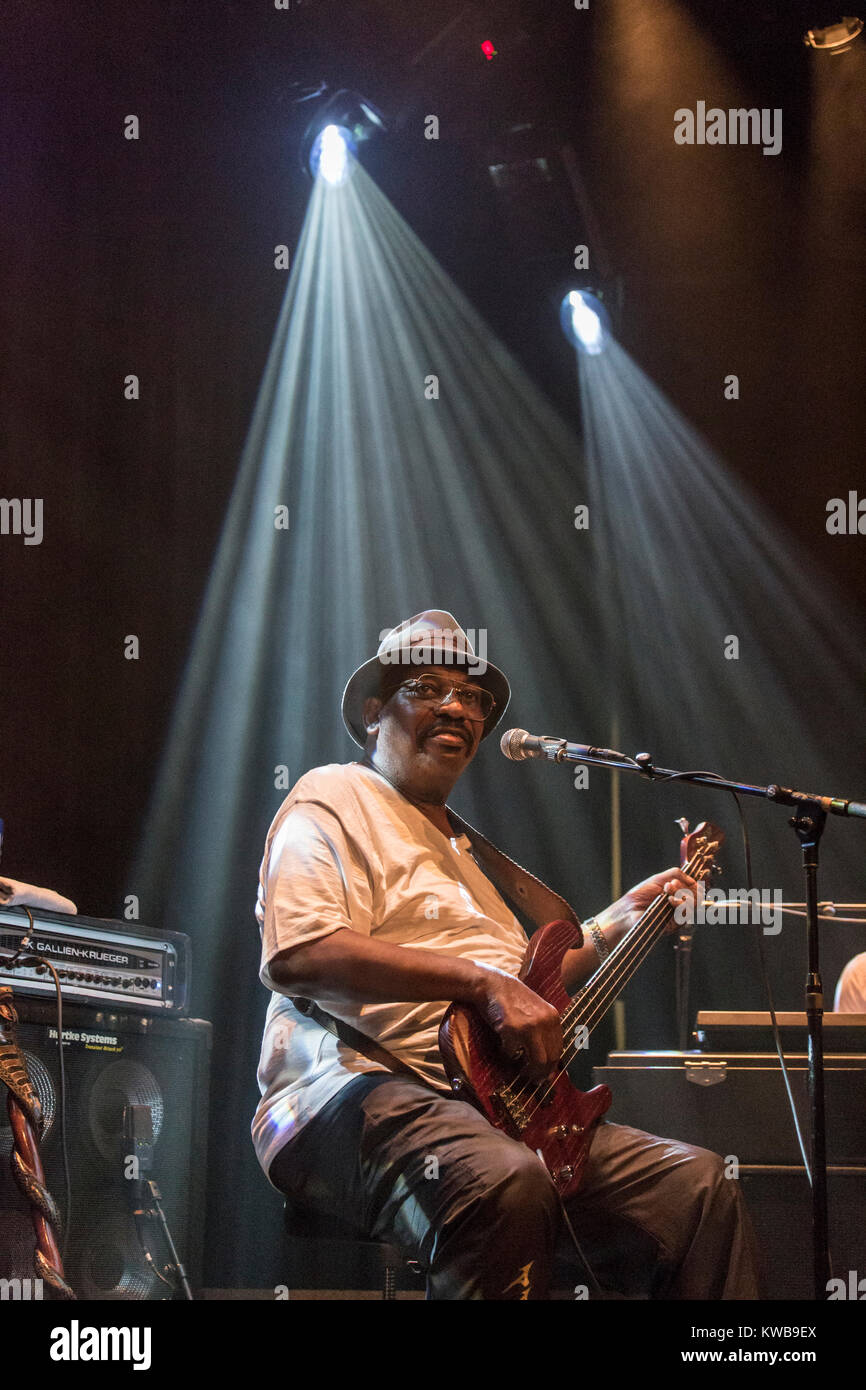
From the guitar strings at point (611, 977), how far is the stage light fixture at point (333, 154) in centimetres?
313

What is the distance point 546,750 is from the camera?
2729 millimetres

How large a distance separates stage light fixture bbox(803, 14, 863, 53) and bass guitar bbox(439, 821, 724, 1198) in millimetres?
3615

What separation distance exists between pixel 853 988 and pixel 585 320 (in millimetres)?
2975

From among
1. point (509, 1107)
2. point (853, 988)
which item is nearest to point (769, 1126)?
point (509, 1107)

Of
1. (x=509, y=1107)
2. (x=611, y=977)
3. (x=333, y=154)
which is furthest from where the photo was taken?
(x=333, y=154)

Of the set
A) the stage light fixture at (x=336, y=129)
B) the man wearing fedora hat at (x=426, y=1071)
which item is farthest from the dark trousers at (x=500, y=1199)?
the stage light fixture at (x=336, y=129)

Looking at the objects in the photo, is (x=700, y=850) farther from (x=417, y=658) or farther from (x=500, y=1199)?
(x=500, y=1199)

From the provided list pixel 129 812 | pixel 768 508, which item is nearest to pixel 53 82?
pixel 129 812

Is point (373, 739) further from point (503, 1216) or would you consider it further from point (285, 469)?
point (285, 469)

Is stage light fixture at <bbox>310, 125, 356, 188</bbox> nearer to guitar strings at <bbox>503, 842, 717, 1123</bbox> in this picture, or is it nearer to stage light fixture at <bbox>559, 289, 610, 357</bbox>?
stage light fixture at <bbox>559, 289, 610, 357</bbox>

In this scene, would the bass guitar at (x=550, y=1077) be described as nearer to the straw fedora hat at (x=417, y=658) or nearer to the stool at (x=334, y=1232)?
the stool at (x=334, y=1232)

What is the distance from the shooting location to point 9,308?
4.26 metres

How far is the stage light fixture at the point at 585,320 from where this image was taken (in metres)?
4.99

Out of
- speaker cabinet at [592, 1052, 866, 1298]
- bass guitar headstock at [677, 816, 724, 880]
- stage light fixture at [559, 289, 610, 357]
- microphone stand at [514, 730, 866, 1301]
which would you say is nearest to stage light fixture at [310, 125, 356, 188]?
stage light fixture at [559, 289, 610, 357]
